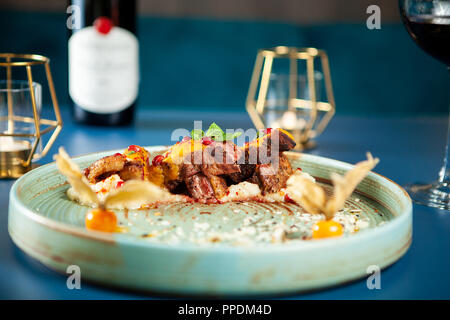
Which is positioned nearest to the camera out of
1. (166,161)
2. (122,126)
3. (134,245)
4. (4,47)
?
(134,245)

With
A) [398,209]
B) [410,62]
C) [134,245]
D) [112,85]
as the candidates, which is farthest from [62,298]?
[410,62]

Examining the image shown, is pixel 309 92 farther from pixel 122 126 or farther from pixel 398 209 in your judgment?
pixel 398 209
